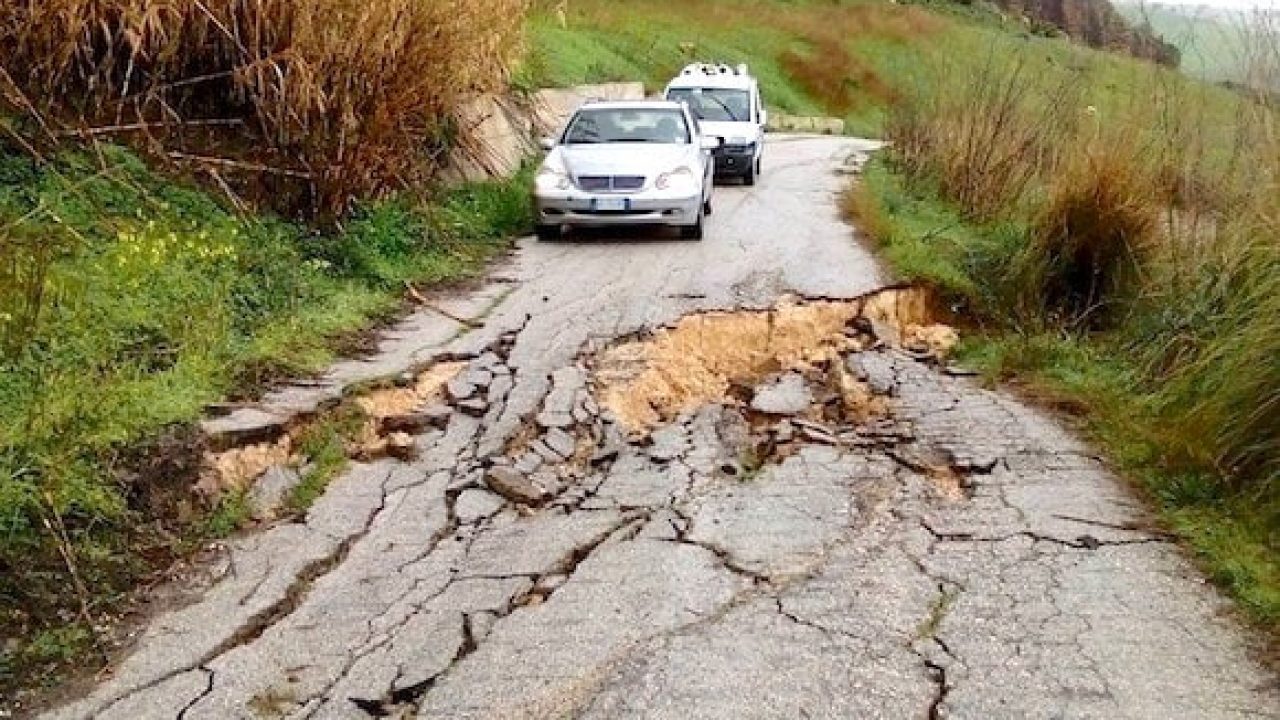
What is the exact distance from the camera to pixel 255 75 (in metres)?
9.94

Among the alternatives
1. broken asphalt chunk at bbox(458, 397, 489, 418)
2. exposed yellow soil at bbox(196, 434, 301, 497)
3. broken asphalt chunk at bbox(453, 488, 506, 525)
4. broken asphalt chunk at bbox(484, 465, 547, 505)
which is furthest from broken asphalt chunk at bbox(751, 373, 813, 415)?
exposed yellow soil at bbox(196, 434, 301, 497)

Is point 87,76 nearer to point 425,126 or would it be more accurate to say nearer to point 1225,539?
point 425,126

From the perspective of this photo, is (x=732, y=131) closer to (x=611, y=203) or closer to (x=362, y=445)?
(x=611, y=203)

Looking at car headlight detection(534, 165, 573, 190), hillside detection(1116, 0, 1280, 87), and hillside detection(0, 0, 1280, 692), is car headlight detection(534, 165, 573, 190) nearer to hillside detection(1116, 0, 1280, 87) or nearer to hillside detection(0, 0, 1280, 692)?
hillside detection(0, 0, 1280, 692)

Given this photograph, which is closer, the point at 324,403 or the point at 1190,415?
the point at 1190,415

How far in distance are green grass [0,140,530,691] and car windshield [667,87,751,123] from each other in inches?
354

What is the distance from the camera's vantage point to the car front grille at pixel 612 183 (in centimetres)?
1273

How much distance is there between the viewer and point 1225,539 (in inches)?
226

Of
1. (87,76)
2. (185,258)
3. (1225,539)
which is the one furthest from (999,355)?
(87,76)

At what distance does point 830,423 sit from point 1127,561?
241 cm

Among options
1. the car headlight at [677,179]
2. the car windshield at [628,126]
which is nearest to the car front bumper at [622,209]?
the car headlight at [677,179]

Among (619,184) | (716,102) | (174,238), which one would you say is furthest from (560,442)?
(716,102)

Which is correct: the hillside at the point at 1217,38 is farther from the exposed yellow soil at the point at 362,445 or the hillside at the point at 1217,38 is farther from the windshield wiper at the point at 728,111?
the windshield wiper at the point at 728,111

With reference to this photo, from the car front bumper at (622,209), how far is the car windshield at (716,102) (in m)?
6.53
